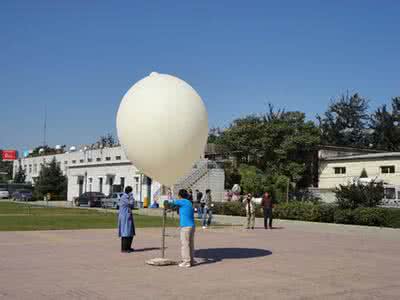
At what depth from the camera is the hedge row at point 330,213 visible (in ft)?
88.7

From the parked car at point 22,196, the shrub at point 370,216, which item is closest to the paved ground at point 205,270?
the shrub at point 370,216

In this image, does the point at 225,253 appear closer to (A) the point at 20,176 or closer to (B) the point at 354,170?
(B) the point at 354,170

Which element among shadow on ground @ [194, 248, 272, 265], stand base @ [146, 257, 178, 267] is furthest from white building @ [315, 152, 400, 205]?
stand base @ [146, 257, 178, 267]

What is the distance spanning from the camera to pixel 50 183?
234 feet

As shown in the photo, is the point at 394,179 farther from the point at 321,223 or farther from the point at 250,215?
the point at 250,215

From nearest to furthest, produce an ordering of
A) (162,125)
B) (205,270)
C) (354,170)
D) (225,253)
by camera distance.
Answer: (162,125)
(205,270)
(225,253)
(354,170)

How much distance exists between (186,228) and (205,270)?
1115 millimetres

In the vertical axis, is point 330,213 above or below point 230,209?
below

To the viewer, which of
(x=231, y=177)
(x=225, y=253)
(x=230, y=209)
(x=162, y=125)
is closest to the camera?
(x=162, y=125)

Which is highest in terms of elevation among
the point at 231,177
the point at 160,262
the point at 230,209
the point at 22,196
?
the point at 231,177

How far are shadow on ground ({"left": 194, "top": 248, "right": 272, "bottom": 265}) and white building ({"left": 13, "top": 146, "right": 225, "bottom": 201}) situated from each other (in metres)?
24.1

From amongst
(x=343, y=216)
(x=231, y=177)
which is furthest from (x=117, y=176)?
(x=343, y=216)

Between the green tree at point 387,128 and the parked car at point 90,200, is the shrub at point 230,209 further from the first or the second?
the green tree at point 387,128

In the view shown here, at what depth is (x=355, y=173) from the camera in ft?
159
